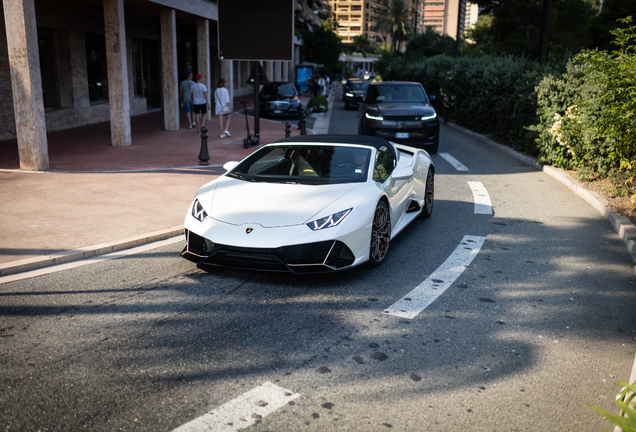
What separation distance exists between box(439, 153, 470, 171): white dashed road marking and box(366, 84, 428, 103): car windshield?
1657 millimetres

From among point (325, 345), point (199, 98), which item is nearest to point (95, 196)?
point (325, 345)

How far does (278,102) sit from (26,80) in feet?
52.1

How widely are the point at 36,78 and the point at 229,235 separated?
7.56 metres

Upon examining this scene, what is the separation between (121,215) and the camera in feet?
25.6

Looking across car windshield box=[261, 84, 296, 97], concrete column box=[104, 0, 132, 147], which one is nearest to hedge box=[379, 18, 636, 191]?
car windshield box=[261, 84, 296, 97]

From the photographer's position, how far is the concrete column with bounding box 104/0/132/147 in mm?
14367

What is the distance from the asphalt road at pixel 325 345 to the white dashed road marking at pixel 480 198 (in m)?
2.18

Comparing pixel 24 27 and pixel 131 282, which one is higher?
pixel 24 27

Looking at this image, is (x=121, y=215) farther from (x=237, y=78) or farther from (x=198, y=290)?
(x=237, y=78)

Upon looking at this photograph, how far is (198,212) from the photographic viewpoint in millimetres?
5688

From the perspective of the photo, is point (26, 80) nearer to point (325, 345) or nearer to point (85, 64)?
point (325, 345)

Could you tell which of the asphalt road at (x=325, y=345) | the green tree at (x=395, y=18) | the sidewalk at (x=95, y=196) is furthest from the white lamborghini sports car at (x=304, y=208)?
the green tree at (x=395, y=18)

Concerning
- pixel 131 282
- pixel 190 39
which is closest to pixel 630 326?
pixel 131 282

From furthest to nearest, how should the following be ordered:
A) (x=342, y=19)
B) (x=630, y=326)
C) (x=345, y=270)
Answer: (x=342, y=19), (x=345, y=270), (x=630, y=326)
